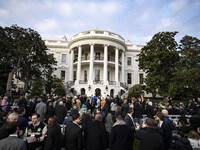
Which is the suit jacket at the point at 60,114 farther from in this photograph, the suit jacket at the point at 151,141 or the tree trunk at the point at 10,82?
the tree trunk at the point at 10,82

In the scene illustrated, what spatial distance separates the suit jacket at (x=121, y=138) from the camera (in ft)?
9.39

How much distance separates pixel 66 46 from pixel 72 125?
25.7 metres

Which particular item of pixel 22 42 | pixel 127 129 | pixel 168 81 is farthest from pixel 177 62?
pixel 22 42

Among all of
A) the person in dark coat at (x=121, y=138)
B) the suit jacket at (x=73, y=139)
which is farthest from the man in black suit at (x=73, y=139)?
the person in dark coat at (x=121, y=138)

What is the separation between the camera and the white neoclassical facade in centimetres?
2178

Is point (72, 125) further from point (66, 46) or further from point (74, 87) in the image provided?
point (66, 46)

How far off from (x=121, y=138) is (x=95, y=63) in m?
22.5

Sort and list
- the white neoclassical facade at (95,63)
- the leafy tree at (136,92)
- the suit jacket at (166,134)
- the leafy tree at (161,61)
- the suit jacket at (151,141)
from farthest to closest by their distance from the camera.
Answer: the white neoclassical facade at (95,63)
the leafy tree at (136,92)
the leafy tree at (161,61)
the suit jacket at (166,134)
the suit jacket at (151,141)

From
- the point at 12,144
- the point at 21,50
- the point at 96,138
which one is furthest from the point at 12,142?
the point at 21,50

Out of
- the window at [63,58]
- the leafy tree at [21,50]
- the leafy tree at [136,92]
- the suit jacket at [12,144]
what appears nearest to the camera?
the suit jacket at [12,144]

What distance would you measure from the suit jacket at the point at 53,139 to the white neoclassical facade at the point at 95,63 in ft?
→ 58.4

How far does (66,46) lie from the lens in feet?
88.0

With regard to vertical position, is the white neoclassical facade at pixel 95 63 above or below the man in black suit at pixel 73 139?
above

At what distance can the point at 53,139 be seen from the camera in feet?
9.41
